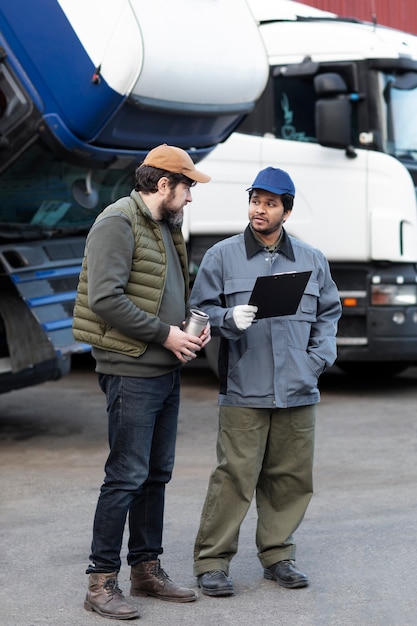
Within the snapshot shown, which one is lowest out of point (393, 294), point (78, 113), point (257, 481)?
point (257, 481)

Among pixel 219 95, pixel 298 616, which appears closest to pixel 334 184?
pixel 219 95

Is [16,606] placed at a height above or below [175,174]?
below

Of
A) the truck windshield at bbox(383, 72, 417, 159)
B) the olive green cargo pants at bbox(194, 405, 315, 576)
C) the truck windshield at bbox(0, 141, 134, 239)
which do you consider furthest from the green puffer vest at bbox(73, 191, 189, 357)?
the truck windshield at bbox(383, 72, 417, 159)

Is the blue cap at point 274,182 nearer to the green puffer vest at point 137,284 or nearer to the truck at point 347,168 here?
the green puffer vest at point 137,284

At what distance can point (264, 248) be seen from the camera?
5297mm

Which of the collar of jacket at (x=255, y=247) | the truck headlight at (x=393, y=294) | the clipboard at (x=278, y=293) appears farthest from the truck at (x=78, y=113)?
the clipboard at (x=278, y=293)

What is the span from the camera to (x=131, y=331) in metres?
4.77

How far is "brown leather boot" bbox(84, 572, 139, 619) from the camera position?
191 inches

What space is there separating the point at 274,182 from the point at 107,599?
1787 mm

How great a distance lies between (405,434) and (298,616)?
13.7ft

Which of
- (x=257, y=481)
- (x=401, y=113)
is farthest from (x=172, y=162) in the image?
(x=401, y=113)

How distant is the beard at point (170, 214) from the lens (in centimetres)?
494

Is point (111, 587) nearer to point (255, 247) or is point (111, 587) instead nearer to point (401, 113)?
point (255, 247)

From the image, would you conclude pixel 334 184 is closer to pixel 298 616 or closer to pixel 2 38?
pixel 2 38
